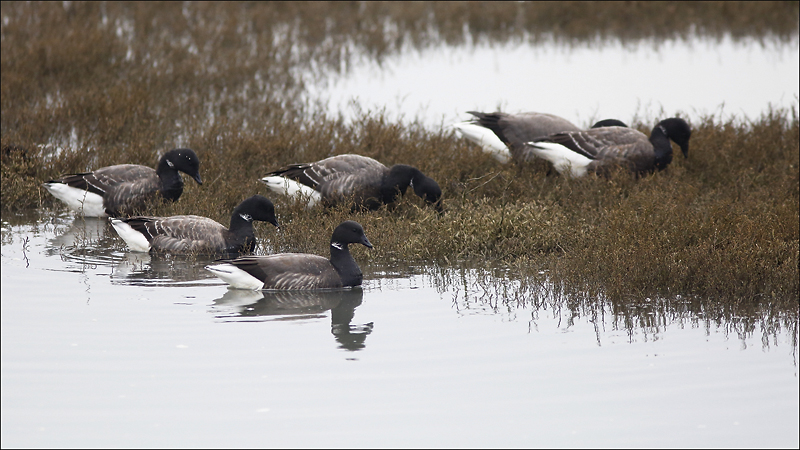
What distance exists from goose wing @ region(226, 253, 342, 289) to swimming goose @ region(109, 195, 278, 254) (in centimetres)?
140

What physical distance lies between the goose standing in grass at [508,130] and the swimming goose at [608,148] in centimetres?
46

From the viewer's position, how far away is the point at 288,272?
891cm

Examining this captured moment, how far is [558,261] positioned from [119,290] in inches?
178

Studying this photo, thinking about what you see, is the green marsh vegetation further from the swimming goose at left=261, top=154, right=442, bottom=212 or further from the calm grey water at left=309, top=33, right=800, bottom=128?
the calm grey water at left=309, top=33, right=800, bottom=128

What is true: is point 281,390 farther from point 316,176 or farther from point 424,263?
point 316,176

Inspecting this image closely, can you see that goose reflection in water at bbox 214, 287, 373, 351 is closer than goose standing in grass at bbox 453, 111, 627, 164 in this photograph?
Yes

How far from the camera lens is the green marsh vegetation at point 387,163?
28.6 feet

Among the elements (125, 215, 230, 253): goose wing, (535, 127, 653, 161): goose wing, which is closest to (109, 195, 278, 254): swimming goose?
(125, 215, 230, 253): goose wing

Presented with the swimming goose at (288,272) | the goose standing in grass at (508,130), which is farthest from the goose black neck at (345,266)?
the goose standing in grass at (508,130)

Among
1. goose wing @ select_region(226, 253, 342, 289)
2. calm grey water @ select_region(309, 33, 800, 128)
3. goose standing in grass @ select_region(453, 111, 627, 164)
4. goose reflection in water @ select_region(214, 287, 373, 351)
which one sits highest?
calm grey water @ select_region(309, 33, 800, 128)

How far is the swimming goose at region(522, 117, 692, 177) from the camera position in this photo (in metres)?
13.0

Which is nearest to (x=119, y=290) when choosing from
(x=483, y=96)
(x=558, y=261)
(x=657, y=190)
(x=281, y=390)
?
(x=281, y=390)

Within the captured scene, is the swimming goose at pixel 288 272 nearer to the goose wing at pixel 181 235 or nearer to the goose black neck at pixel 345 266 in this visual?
the goose black neck at pixel 345 266

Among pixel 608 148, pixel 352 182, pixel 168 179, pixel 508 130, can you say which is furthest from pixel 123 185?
pixel 608 148
